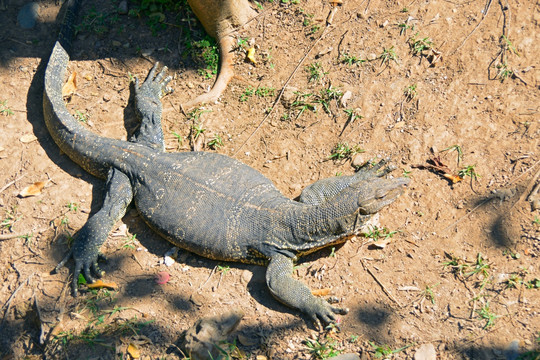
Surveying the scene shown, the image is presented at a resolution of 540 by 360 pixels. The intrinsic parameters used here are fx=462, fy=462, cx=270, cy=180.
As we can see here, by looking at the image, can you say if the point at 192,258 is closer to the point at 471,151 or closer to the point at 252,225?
the point at 252,225

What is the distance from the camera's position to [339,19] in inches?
302

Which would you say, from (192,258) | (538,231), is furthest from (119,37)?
(538,231)

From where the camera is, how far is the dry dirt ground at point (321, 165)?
5336 mm

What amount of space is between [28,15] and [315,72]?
213 inches

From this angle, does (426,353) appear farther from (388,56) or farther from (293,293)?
(388,56)

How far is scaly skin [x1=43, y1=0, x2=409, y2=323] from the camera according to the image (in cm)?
568

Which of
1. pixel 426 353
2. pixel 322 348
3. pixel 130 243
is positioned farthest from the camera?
pixel 130 243

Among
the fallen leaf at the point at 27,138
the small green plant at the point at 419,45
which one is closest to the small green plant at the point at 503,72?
the small green plant at the point at 419,45

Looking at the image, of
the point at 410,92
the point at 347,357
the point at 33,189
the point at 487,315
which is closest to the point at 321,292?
the point at 347,357

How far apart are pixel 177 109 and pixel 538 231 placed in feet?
18.1

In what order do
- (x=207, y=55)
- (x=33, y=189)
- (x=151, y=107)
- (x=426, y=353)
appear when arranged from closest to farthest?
(x=426, y=353) → (x=33, y=189) → (x=151, y=107) → (x=207, y=55)

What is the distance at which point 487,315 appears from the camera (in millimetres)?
5055

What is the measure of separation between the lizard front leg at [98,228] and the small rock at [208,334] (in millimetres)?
1687

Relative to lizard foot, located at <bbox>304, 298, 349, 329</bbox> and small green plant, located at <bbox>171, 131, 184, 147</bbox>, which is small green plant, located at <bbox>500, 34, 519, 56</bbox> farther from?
small green plant, located at <bbox>171, 131, 184, 147</bbox>
